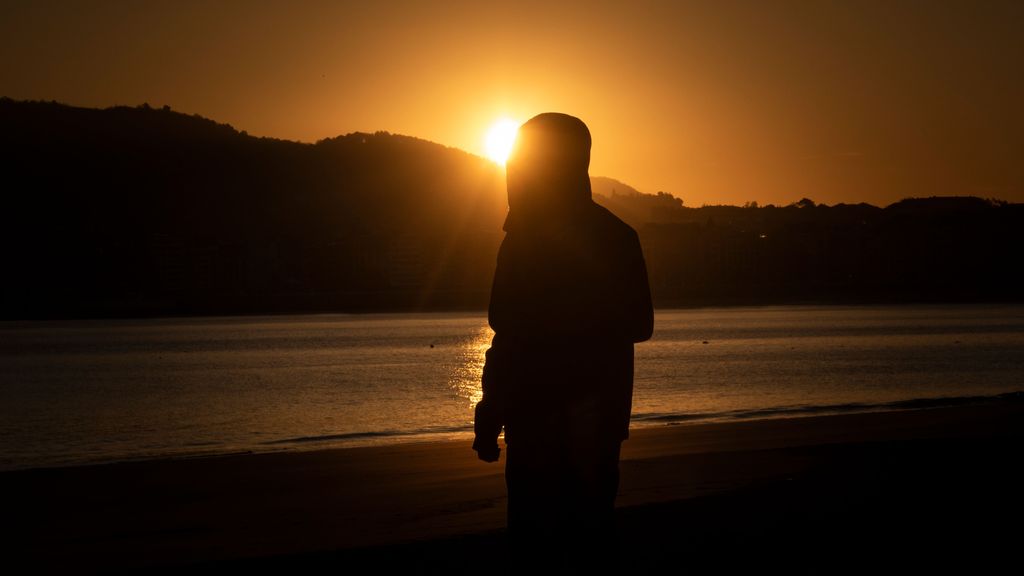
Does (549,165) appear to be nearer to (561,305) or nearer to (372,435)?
(561,305)

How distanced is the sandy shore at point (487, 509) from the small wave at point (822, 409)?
25.5 feet

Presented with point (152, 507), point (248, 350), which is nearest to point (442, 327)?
point (248, 350)

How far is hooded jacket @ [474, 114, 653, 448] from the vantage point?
3.79 metres

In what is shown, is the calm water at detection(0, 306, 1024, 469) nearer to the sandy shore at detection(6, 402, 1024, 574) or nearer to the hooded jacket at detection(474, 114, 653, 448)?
the sandy shore at detection(6, 402, 1024, 574)

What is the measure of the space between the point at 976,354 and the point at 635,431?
40942 millimetres

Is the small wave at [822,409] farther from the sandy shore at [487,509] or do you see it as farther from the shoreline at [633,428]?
the sandy shore at [487,509]

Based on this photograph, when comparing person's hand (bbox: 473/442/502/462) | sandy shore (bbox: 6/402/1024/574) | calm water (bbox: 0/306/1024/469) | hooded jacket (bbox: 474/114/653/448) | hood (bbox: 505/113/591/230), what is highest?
hood (bbox: 505/113/591/230)

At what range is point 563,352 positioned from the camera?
3.79 metres

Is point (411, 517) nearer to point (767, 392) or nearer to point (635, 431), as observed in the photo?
point (635, 431)

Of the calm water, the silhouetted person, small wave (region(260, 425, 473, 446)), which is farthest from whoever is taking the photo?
the calm water

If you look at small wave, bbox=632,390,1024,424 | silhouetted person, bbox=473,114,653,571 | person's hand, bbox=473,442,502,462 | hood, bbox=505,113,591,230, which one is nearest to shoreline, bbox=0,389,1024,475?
small wave, bbox=632,390,1024,424

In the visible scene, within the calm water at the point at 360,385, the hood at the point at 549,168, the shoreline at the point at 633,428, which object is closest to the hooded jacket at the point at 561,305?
the hood at the point at 549,168

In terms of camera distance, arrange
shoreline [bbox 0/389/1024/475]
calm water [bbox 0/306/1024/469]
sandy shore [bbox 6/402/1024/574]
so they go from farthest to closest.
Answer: calm water [bbox 0/306/1024/469] < shoreline [bbox 0/389/1024/475] < sandy shore [bbox 6/402/1024/574]

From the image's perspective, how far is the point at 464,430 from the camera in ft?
76.5
